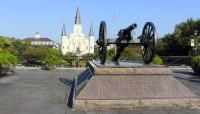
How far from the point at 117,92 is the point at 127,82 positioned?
0.39m

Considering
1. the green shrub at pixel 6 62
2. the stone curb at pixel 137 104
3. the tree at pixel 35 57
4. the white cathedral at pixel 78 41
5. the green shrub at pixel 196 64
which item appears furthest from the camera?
the white cathedral at pixel 78 41

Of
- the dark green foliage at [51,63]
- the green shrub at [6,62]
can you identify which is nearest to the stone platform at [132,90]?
the green shrub at [6,62]

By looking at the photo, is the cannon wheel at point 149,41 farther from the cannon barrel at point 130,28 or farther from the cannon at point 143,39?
the cannon barrel at point 130,28

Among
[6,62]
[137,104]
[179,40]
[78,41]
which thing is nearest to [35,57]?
[6,62]

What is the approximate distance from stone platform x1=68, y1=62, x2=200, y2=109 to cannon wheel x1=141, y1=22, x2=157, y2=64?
1436 millimetres

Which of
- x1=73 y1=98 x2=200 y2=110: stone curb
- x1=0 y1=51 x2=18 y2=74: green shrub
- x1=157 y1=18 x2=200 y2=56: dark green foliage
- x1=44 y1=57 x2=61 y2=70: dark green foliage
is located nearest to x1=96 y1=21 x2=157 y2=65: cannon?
x1=73 y1=98 x2=200 y2=110: stone curb

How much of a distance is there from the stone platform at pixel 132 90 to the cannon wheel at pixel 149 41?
144 centimetres

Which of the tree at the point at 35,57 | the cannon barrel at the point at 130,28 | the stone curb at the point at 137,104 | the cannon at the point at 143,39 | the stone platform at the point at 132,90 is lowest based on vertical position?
the stone curb at the point at 137,104

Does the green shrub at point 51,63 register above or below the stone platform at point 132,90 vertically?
above

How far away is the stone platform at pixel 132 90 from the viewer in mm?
8711

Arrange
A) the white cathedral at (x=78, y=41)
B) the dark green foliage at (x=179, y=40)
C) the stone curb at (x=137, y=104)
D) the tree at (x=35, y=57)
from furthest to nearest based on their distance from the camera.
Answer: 1. the white cathedral at (x=78, y=41)
2. the dark green foliage at (x=179, y=40)
3. the tree at (x=35, y=57)
4. the stone curb at (x=137, y=104)

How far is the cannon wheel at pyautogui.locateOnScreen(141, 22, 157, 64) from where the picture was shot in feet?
35.0

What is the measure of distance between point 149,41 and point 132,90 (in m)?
2.47

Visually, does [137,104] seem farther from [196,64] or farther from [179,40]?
[179,40]
